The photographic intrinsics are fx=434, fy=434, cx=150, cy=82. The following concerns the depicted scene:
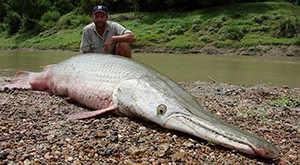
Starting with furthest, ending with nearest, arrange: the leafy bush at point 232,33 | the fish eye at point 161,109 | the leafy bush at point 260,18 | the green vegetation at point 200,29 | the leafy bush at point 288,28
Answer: the leafy bush at point 260,18, the leafy bush at point 232,33, the green vegetation at point 200,29, the leafy bush at point 288,28, the fish eye at point 161,109

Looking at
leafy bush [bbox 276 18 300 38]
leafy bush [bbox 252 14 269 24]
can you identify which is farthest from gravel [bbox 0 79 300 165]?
leafy bush [bbox 252 14 269 24]

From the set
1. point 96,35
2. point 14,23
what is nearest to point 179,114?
point 96,35

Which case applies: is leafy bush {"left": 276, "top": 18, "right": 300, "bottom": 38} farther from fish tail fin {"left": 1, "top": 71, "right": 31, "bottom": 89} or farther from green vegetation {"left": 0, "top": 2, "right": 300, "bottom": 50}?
fish tail fin {"left": 1, "top": 71, "right": 31, "bottom": 89}

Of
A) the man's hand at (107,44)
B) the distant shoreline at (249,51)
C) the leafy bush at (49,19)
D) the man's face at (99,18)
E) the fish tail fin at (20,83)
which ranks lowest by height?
the leafy bush at (49,19)

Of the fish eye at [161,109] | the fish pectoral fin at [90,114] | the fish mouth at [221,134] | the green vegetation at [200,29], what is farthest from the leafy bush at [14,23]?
the fish mouth at [221,134]

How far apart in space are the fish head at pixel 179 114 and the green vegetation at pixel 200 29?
25.2 meters

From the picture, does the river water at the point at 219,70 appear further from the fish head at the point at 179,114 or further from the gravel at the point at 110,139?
the fish head at the point at 179,114

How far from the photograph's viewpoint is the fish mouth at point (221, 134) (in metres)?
3.60

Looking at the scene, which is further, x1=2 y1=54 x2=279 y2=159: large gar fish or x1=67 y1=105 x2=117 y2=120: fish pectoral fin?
x1=67 y1=105 x2=117 y2=120: fish pectoral fin

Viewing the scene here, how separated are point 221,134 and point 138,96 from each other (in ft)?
3.77

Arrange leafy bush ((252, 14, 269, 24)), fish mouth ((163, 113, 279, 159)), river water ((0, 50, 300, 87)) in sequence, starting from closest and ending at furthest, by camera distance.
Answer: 1. fish mouth ((163, 113, 279, 159))
2. river water ((0, 50, 300, 87))
3. leafy bush ((252, 14, 269, 24))

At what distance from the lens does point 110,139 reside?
13.1 ft

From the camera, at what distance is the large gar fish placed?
3.75m

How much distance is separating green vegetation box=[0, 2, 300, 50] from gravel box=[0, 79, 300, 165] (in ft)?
81.1
